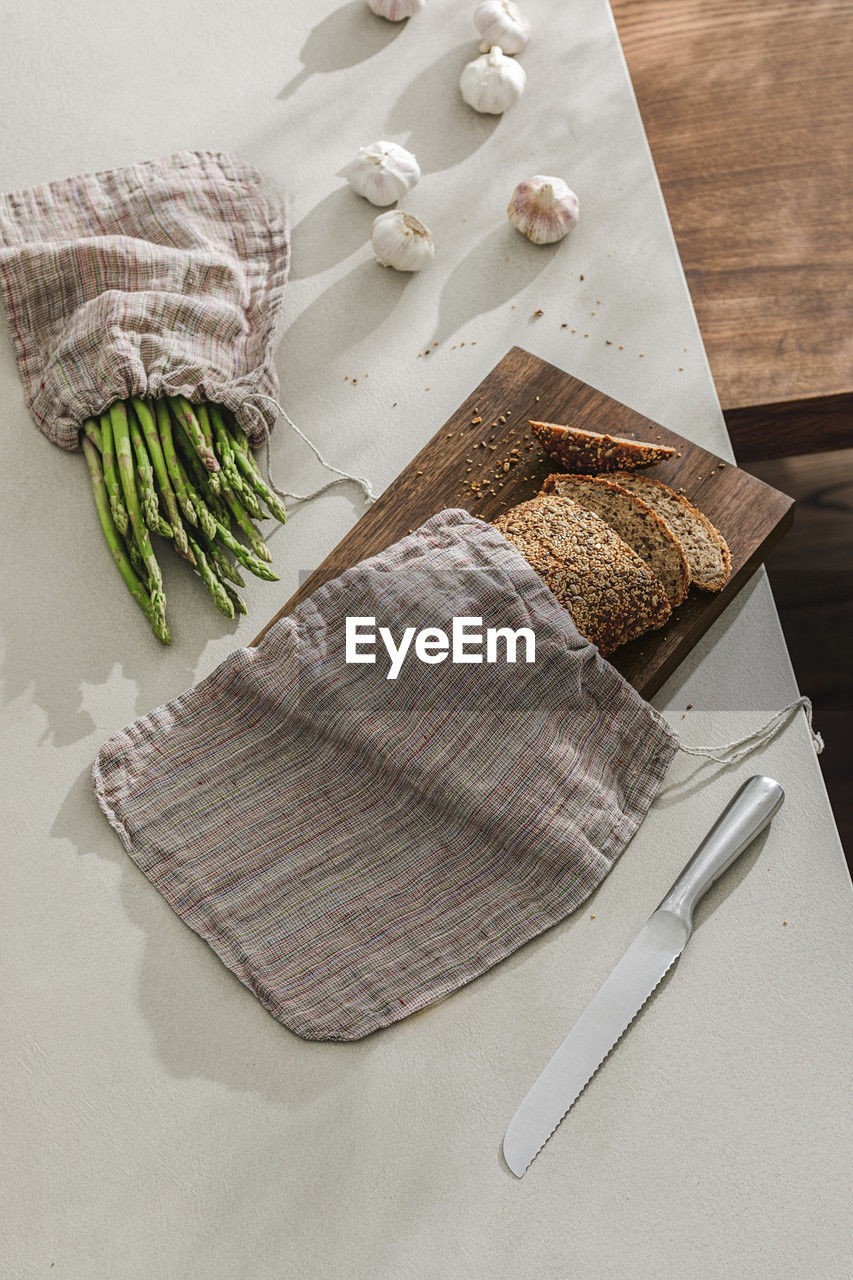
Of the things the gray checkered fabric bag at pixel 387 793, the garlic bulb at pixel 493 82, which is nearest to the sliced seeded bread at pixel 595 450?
the gray checkered fabric bag at pixel 387 793

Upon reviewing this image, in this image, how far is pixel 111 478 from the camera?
4.52ft

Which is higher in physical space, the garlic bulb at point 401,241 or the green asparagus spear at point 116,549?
the garlic bulb at point 401,241

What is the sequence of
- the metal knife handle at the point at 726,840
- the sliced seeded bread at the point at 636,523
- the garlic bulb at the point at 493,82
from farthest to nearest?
the garlic bulb at the point at 493,82 < the sliced seeded bread at the point at 636,523 < the metal knife handle at the point at 726,840

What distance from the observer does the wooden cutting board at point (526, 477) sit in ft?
4.45

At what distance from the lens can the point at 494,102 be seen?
5.62 ft

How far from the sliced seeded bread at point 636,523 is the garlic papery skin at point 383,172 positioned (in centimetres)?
60

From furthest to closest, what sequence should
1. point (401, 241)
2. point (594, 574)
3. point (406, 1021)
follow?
point (401, 241), point (594, 574), point (406, 1021)

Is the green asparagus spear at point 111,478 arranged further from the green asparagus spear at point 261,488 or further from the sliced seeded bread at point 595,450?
the sliced seeded bread at point 595,450

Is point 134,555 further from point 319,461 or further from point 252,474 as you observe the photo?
point 319,461

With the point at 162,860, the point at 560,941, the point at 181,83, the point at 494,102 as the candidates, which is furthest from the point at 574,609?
the point at 181,83

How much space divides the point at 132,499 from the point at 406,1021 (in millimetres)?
713

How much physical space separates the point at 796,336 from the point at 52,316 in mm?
1112

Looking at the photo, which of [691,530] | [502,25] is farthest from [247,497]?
[502,25]

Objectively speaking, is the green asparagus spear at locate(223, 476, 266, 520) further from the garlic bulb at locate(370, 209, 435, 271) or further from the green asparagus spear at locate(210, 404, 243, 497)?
the garlic bulb at locate(370, 209, 435, 271)
